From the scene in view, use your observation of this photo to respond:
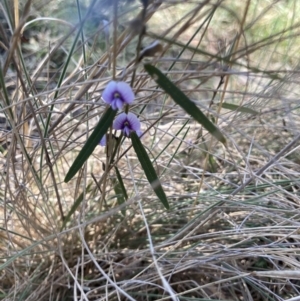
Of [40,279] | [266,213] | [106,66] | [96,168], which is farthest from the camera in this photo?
[96,168]

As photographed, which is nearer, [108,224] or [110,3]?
[110,3]

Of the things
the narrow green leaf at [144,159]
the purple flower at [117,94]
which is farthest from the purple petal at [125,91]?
the narrow green leaf at [144,159]

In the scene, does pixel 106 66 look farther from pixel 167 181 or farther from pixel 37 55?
pixel 37 55

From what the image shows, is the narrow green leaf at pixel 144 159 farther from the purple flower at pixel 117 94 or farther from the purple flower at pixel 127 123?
the purple flower at pixel 117 94

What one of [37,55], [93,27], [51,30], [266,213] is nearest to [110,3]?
[93,27]

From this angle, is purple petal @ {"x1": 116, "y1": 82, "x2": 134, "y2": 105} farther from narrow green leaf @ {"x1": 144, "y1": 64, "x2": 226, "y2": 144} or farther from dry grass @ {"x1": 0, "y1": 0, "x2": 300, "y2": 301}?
dry grass @ {"x1": 0, "y1": 0, "x2": 300, "y2": 301}

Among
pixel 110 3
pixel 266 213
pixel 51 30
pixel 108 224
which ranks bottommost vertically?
pixel 266 213
